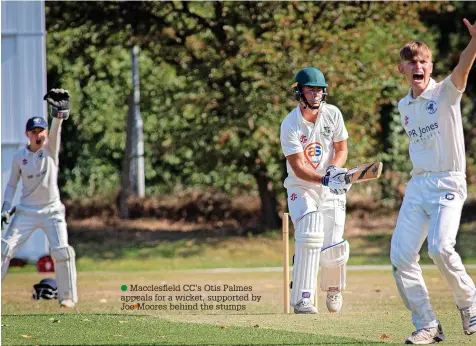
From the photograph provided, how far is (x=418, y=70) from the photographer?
268 inches

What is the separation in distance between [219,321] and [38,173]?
111 inches

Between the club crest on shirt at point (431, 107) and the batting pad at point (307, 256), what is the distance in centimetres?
200

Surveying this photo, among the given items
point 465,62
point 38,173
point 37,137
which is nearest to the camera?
point 465,62

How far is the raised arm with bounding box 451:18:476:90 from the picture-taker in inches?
253

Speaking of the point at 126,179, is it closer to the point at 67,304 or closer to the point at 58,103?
the point at 67,304

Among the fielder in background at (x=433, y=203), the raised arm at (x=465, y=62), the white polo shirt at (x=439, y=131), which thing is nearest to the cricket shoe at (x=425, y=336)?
the fielder in background at (x=433, y=203)

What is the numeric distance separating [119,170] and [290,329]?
21299 millimetres

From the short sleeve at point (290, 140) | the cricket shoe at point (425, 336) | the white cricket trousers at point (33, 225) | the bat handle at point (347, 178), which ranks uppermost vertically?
the short sleeve at point (290, 140)

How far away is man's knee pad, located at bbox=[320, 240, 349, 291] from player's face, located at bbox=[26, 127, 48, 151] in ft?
10.2

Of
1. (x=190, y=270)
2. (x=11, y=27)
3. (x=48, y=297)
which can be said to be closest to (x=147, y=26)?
(x=11, y=27)

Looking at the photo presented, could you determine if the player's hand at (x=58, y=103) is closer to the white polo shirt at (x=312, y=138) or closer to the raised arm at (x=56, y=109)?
the raised arm at (x=56, y=109)

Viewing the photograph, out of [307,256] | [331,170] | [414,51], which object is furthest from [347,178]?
[414,51]

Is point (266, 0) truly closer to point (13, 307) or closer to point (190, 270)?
point (190, 270)

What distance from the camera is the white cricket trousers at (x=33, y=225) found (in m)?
10.1
